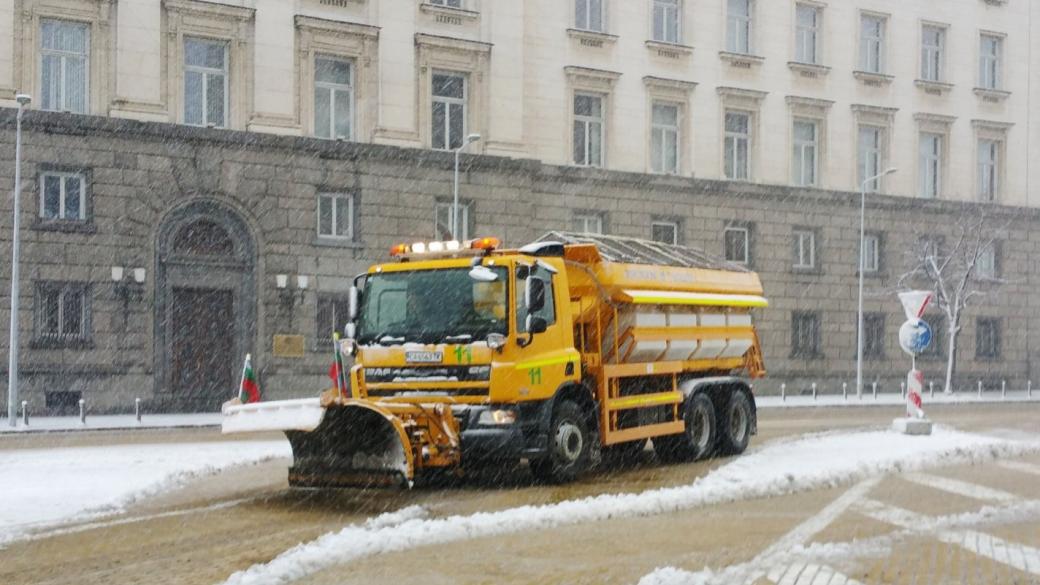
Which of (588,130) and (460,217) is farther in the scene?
(588,130)

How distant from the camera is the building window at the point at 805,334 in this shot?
4509cm

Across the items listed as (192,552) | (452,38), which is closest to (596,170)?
(452,38)

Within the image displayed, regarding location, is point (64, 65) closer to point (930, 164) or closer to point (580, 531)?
point (580, 531)

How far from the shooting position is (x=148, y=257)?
32781 mm

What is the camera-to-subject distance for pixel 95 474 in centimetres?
1630

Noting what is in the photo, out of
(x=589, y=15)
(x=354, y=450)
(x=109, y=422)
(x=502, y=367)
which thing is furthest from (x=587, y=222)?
(x=354, y=450)

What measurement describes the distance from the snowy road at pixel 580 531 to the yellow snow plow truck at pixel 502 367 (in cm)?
53

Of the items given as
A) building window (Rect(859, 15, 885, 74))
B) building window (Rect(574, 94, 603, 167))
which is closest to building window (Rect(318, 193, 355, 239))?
building window (Rect(574, 94, 603, 167))

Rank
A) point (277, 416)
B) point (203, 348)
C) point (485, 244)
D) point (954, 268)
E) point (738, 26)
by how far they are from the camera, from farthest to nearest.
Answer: point (954, 268) < point (738, 26) < point (203, 348) < point (485, 244) < point (277, 416)

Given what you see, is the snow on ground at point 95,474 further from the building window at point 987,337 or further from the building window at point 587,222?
the building window at point 987,337

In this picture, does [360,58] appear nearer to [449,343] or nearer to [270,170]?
[270,170]

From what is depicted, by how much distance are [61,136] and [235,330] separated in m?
6.54

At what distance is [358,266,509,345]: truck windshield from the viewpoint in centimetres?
1523

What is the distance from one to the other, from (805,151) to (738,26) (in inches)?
196
